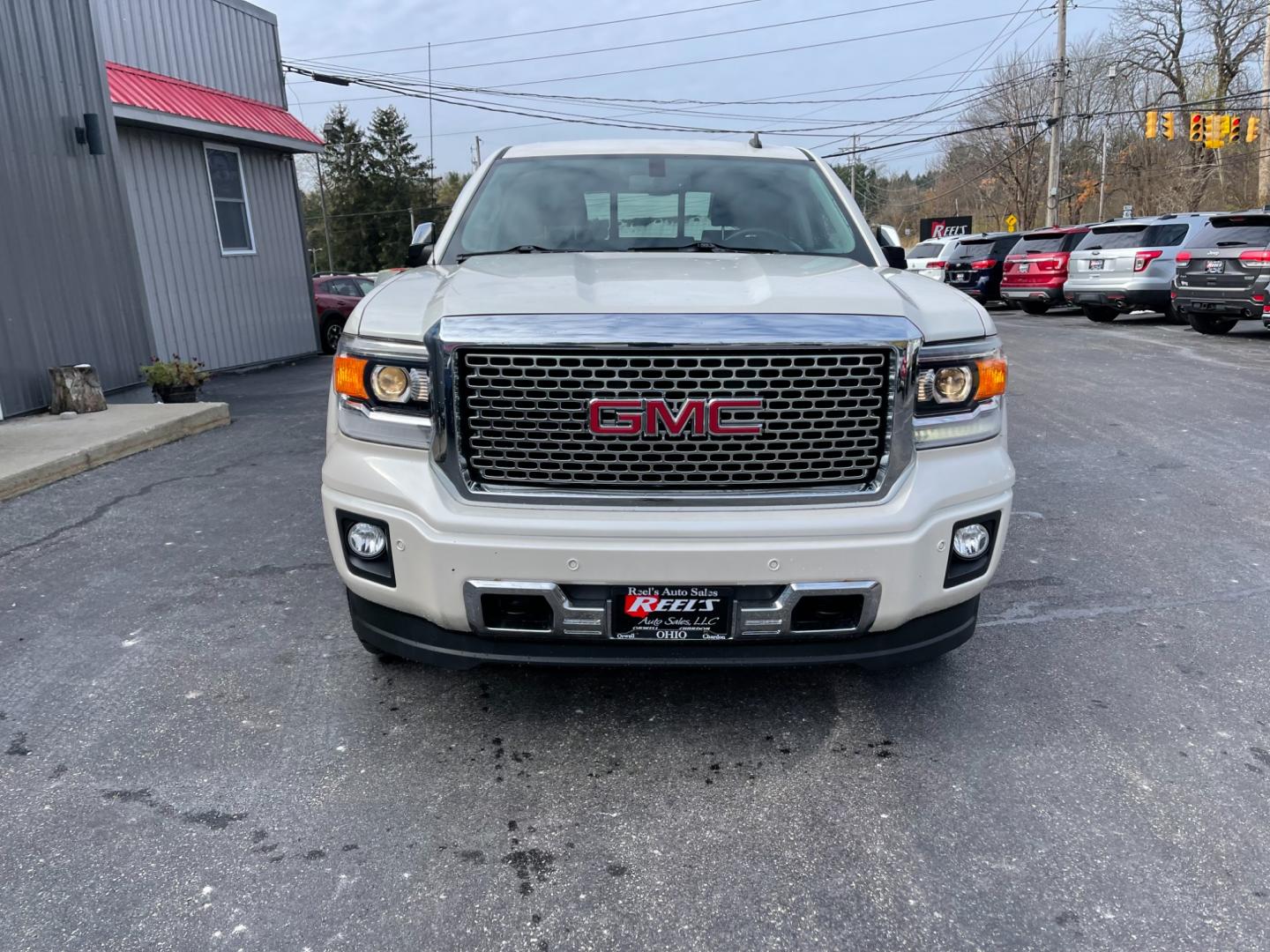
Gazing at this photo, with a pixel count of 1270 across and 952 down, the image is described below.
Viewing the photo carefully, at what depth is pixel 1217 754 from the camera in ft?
9.26

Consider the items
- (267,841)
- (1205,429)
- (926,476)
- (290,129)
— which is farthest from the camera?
(290,129)

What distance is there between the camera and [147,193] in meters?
11.7

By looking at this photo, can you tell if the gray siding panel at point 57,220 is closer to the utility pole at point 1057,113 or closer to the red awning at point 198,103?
the red awning at point 198,103

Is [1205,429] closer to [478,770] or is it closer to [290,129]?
[478,770]

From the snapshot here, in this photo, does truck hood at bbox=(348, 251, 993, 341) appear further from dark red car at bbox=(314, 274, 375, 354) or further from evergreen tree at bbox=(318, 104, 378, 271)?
evergreen tree at bbox=(318, 104, 378, 271)

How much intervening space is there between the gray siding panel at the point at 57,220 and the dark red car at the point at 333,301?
758cm

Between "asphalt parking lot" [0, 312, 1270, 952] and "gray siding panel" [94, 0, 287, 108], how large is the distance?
381 inches

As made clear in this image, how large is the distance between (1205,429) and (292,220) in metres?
13.5

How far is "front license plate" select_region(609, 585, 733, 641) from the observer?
2520 millimetres

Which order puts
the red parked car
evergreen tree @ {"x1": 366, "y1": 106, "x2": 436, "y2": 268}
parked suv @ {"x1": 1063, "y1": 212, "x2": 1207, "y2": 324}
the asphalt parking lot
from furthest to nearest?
evergreen tree @ {"x1": 366, "y1": 106, "x2": 436, "y2": 268} → the red parked car → parked suv @ {"x1": 1063, "y1": 212, "x2": 1207, "y2": 324} → the asphalt parking lot

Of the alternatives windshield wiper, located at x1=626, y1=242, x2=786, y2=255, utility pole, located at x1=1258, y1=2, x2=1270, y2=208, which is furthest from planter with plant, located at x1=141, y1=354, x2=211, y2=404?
utility pole, located at x1=1258, y1=2, x2=1270, y2=208

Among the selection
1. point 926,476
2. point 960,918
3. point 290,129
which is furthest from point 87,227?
point 960,918

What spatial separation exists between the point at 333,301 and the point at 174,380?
351 inches

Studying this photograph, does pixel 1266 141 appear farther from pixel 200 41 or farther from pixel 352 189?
pixel 352 189
